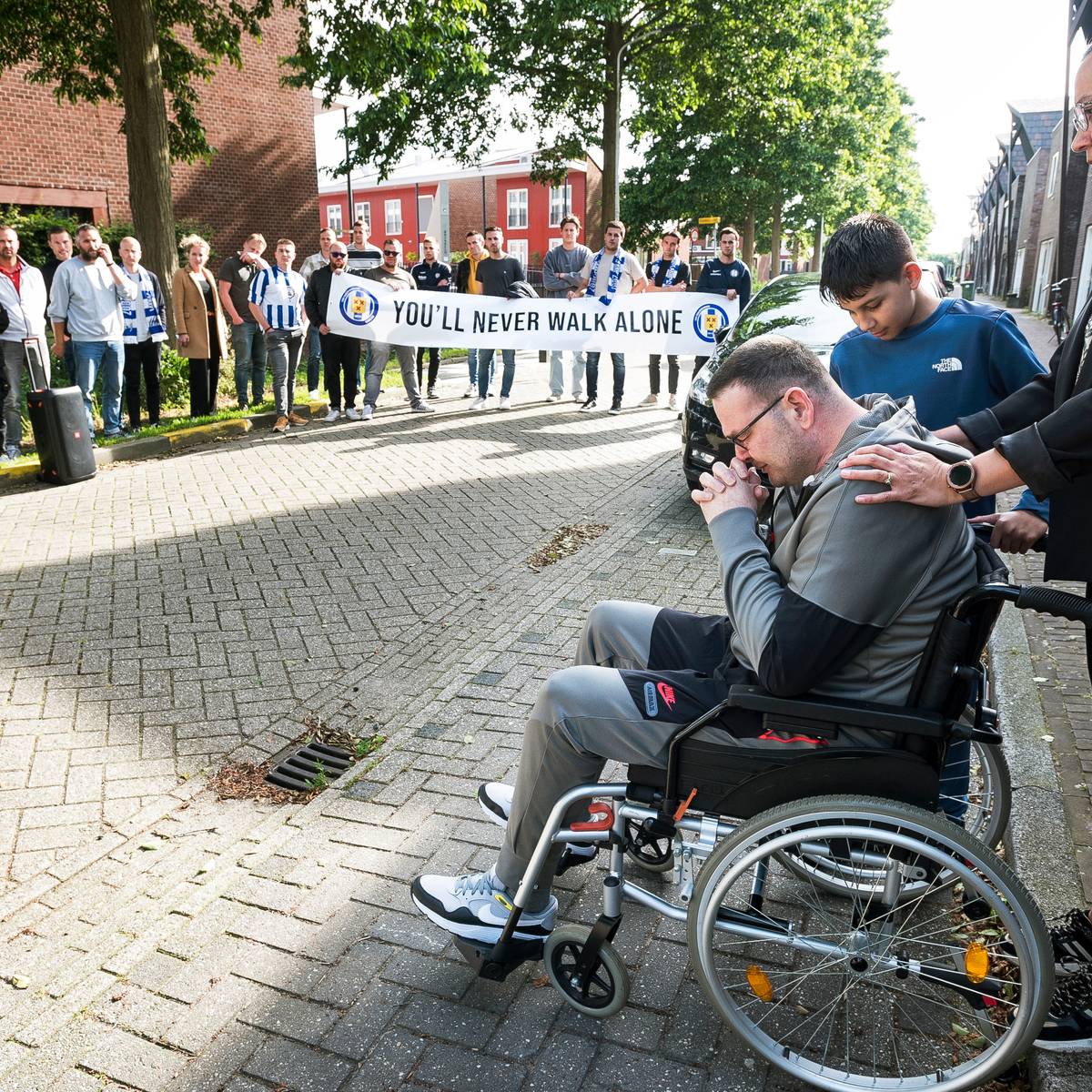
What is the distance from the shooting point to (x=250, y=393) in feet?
43.7

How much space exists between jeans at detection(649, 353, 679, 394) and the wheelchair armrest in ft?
36.0

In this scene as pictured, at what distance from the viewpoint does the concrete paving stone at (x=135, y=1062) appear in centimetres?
239

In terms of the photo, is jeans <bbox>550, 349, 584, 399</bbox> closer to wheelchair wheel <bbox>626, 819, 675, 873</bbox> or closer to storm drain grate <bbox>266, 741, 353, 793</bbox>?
storm drain grate <bbox>266, 741, 353, 793</bbox>

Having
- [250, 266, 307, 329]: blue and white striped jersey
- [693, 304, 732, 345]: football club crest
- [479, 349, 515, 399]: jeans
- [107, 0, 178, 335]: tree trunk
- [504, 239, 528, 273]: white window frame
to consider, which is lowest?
[479, 349, 515, 399]: jeans

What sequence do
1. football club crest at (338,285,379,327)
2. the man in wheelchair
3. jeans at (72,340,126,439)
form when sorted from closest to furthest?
1. the man in wheelchair
2. jeans at (72,340,126,439)
3. football club crest at (338,285,379,327)

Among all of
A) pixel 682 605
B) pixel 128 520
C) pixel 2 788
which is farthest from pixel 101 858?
pixel 128 520

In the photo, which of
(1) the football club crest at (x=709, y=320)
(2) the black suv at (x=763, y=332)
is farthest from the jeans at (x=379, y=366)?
(2) the black suv at (x=763, y=332)

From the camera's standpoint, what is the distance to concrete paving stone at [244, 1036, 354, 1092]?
236cm

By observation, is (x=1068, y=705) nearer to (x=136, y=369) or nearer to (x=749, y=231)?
(x=136, y=369)

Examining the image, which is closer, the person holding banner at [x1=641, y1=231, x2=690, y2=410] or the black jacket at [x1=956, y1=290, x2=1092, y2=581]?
the black jacket at [x1=956, y1=290, x2=1092, y2=581]

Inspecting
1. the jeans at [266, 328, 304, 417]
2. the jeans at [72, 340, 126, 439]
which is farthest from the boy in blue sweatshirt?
the jeans at [266, 328, 304, 417]

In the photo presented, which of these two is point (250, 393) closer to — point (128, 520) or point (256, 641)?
point (128, 520)

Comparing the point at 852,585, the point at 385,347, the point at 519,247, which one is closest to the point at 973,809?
the point at 852,585

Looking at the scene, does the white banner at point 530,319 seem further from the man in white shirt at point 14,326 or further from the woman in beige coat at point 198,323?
the man in white shirt at point 14,326
